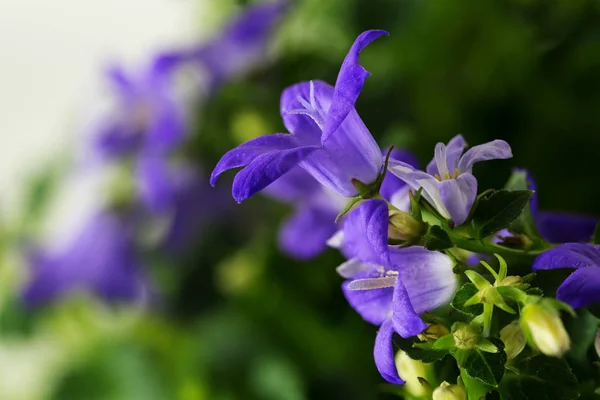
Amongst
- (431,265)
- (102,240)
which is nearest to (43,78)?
(102,240)

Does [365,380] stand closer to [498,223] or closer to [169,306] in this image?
[169,306]

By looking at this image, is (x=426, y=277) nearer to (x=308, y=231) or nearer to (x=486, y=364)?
(x=486, y=364)

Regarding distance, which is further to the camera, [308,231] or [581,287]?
[308,231]

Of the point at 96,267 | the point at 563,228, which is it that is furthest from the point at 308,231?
the point at 96,267

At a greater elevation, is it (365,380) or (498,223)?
(498,223)

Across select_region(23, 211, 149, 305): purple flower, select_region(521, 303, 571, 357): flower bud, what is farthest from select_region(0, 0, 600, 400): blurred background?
select_region(521, 303, 571, 357): flower bud

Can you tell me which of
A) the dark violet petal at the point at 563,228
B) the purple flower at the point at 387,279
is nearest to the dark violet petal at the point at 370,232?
the purple flower at the point at 387,279
